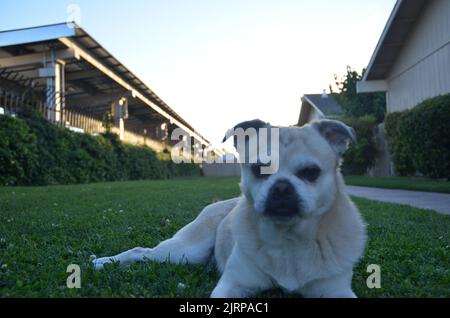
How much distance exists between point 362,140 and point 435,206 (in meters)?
12.9

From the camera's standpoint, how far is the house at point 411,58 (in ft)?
50.2

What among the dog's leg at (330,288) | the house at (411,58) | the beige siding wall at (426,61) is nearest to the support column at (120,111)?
the house at (411,58)

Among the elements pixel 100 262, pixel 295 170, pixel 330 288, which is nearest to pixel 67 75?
pixel 100 262

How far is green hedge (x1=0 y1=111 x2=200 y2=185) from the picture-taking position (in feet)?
40.7

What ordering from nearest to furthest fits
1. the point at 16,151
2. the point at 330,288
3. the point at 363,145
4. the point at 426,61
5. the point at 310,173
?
the point at 330,288 → the point at 310,173 → the point at 16,151 → the point at 426,61 → the point at 363,145

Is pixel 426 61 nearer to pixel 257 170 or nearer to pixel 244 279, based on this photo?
pixel 257 170

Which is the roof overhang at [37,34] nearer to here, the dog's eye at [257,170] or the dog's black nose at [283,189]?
the dog's eye at [257,170]

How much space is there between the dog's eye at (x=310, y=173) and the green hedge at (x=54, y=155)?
1090 cm

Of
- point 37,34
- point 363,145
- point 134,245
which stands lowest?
point 134,245

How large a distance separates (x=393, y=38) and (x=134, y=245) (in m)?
17.1

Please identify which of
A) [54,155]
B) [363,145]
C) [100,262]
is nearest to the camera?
[100,262]

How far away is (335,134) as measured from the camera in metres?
3.19

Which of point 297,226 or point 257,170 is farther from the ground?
point 257,170
